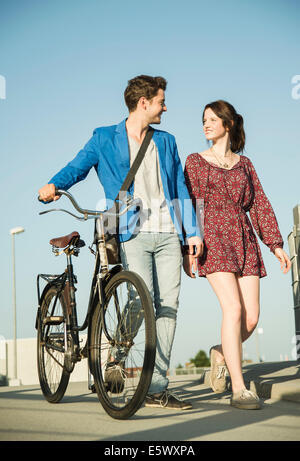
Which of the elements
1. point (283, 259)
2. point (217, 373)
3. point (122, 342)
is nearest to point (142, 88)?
point (283, 259)

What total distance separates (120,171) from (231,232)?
1007mm

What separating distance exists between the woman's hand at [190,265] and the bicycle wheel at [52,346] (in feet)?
3.29

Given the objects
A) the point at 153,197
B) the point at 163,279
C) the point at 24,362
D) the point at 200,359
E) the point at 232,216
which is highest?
the point at 153,197

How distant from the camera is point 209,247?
16.0 ft

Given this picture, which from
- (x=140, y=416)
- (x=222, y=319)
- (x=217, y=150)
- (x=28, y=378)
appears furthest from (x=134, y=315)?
(x=28, y=378)

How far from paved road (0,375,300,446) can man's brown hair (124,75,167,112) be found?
2309mm

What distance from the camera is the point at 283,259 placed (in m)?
5.16

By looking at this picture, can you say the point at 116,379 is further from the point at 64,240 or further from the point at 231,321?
the point at 64,240

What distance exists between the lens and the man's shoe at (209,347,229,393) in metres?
5.39

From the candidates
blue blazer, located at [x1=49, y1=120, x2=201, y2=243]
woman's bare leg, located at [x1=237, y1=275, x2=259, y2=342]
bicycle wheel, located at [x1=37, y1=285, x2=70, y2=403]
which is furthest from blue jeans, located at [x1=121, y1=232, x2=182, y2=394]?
bicycle wheel, located at [x1=37, y1=285, x2=70, y2=403]

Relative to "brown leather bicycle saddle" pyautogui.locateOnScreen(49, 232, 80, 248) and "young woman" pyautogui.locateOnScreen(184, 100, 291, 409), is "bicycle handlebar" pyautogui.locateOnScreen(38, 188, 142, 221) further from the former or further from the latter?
"young woman" pyautogui.locateOnScreen(184, 100, 291, 409)

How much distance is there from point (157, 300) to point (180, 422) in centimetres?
119
